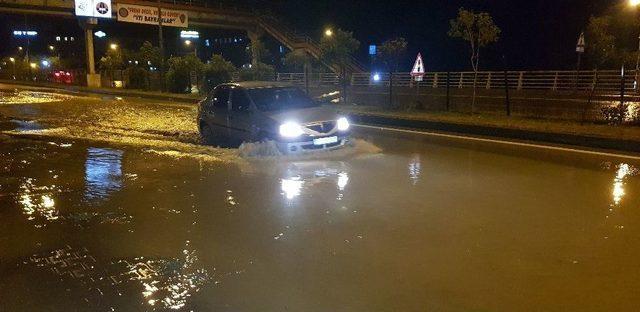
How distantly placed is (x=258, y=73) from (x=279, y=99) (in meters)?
24.7

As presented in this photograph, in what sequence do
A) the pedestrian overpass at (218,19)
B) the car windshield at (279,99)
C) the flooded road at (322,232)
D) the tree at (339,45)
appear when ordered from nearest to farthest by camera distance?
the flooded road at (322,232) < the car windshield at (279,99) < the tree at (339,45) < the pedestrian overpass at (218,19)

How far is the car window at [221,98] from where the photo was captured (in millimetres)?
12664

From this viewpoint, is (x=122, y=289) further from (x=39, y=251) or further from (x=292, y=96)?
(x=292, y=96)

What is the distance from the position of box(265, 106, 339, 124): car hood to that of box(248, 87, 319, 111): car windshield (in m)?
0.42

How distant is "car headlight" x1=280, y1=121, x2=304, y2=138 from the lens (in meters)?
10.7

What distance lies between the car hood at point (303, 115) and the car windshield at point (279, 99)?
1.38 ft

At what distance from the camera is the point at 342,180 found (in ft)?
29.5

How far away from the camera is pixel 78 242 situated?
6.02 metres

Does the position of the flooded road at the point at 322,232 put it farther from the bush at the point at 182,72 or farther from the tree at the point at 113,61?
the tree at the point at 113,61

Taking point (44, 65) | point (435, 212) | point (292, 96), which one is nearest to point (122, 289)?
point (435, 212)

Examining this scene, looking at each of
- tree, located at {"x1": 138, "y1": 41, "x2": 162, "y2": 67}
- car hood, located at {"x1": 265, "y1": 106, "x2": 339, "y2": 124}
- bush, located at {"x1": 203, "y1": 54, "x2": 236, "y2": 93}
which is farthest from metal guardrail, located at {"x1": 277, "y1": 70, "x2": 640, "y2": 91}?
tree, located at {"x1": 138, "y1": 41, "x2": 162, "y2": 67}

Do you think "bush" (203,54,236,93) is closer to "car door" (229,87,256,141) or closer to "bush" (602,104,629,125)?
"car door" (229,87,256,141)

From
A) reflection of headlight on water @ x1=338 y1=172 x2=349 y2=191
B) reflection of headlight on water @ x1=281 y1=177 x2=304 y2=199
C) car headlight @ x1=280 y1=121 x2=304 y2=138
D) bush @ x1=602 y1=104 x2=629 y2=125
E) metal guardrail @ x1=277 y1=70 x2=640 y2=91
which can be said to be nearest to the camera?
reflection of headlight on water @ x1=281 y1=177 x2=304 y2=199

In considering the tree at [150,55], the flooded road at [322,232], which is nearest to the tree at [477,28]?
the flooded road at [322,232]
